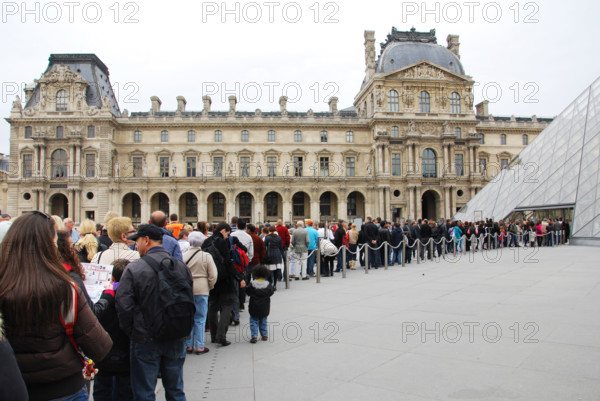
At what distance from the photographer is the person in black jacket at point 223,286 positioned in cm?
674

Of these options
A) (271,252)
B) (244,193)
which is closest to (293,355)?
(271,252)

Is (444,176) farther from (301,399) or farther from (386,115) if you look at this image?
(301,399)

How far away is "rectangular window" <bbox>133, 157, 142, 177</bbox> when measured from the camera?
45.7 m

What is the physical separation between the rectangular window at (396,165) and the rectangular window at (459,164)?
609cm

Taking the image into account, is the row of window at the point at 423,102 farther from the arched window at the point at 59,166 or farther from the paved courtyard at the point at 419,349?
the paved courtyard at the point at 419,349

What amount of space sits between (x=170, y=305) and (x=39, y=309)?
4.36 feet

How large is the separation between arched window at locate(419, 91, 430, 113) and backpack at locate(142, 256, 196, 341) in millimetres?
45673

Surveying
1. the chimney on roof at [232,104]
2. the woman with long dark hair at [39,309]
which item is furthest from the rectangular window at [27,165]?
the woman with long dark hair at [39,309]

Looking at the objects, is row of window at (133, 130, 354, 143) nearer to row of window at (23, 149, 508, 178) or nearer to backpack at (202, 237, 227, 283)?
row of window at (23, 149, 508, 178)

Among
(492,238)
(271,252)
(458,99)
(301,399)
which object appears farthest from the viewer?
(458,99)

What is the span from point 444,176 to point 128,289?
4429 centimetres

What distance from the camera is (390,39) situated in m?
51.2

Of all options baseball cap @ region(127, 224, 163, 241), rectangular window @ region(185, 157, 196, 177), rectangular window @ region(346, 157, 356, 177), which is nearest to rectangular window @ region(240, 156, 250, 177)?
rectangular window @ region(185, 157, 196, 177)

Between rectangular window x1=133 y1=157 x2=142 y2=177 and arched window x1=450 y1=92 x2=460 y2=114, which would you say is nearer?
rectangular window x1=133 y1=157 x2=142 y2=177
